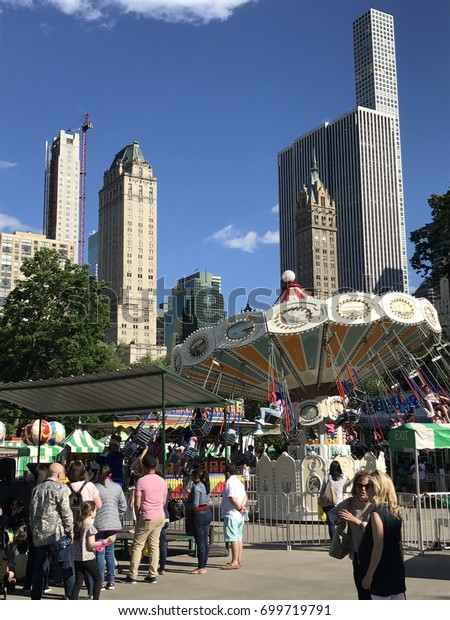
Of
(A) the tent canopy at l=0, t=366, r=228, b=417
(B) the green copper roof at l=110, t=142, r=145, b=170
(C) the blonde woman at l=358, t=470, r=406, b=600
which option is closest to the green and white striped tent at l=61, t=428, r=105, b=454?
(A) the tent canopy at l=0, t=366, r=228, b=417

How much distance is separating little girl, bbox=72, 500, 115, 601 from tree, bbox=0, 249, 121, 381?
24.7 meters

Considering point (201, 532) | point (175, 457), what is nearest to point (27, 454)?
point (175, 457)

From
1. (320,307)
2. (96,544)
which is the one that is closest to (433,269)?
(320,307)

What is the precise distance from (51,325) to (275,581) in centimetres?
2549

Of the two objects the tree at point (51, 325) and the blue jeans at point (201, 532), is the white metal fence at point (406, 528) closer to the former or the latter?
the blue jeans at point (201, 532)

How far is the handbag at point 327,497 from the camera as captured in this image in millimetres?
11883

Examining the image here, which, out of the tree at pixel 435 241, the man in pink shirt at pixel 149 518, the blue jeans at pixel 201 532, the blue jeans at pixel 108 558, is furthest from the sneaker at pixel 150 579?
the tree at pixel 435 241

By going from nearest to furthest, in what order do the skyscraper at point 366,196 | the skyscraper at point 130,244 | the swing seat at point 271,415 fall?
the swing seat at point 271,415
the skyscraper at point 130,244
the skyscraper at point 366,196

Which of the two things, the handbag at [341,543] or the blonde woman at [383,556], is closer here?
the blonde woman at [383,556]

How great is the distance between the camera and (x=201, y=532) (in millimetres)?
9891

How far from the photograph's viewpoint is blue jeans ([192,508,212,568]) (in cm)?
978

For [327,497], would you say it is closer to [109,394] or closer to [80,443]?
[109,394]

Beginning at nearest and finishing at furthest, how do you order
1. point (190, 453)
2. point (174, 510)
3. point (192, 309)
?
point (174, 510), point (190, 453), point (192, 309)

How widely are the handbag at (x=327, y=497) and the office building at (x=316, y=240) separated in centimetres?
14421
